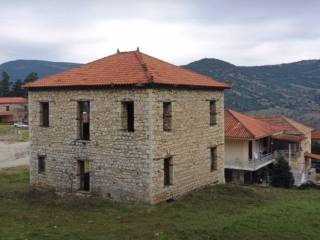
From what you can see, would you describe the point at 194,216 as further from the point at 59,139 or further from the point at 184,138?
the point at 59,139

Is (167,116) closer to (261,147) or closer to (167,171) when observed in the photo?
(167,171)

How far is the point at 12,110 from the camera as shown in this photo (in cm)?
8856

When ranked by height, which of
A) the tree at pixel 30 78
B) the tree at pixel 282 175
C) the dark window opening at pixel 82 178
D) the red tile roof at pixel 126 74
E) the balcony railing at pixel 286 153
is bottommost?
the tree at pixel 282 175

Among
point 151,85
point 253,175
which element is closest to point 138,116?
point 151,85

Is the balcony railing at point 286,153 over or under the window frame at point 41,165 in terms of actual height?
under

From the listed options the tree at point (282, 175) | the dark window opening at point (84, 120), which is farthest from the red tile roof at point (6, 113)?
the dark window opening at point (84, 120)

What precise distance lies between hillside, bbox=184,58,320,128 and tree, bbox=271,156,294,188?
63248 mm

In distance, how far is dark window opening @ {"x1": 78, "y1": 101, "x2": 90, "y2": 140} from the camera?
23625 mm

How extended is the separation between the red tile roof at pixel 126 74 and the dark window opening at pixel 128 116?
3.94 ft

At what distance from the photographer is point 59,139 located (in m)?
24.2

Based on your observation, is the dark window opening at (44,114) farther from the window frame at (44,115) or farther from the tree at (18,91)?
the tree at (18,91)

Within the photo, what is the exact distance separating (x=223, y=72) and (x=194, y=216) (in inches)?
4974

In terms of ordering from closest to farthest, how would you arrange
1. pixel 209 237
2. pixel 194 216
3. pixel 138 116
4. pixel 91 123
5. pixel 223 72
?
pixel 209 237 < pixel 194 216 < pixel 138 116 < pixel 91 123 < pixel 223 72

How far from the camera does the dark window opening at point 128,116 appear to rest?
2194 cm
